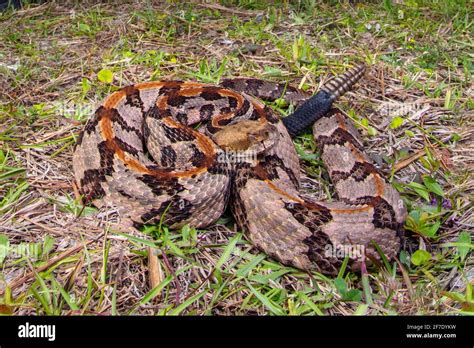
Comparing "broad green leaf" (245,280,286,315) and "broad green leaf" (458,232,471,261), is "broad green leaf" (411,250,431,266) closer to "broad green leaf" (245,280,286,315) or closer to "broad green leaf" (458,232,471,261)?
"broad green leaf" (458,232,471,261)

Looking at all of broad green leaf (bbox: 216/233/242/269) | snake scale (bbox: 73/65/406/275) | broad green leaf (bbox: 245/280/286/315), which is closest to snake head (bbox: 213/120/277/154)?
snake scale (bbox: 73/65/406/275)

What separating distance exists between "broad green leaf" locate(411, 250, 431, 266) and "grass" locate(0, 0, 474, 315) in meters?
0.01

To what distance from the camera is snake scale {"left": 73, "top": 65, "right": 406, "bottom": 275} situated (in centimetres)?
304

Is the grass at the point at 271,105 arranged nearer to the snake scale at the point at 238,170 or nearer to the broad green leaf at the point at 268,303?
the broad green leaf at the point at 268,303

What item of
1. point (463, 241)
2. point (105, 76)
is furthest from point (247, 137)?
point (105, 76)

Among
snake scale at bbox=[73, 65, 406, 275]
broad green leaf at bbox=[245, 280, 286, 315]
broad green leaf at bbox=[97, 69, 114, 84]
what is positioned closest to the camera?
broad green leaf at bbox=[245, 280, 286, 315]

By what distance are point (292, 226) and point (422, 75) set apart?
8.32 feet

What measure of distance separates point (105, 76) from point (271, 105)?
147 centimetres

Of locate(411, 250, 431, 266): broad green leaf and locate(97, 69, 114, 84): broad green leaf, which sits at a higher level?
locate(97, 69, 114, 84): broad green leaf

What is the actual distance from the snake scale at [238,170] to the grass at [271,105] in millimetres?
125

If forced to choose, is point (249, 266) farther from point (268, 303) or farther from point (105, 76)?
point (105, 76)

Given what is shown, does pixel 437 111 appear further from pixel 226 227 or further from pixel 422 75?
pixel 226 227

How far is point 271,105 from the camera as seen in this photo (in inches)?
177

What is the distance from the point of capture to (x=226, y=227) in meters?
3.36
